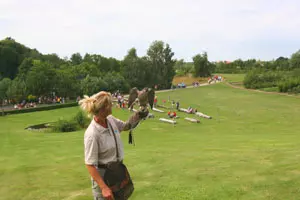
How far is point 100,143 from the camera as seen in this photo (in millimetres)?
4176

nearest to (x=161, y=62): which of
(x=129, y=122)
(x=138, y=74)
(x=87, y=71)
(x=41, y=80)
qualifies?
(x=138, y=74)

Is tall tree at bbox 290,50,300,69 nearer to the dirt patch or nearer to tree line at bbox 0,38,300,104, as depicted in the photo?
tree line at bbox 0,38,300,104

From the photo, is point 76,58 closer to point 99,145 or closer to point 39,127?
point 39,127

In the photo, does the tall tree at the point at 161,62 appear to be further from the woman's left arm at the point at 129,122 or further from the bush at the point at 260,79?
the woman's left arm at the point at 129,122

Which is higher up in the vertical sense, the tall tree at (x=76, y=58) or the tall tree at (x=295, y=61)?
the tall tree at (x=76, y=58)

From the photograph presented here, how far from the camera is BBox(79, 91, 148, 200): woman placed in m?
4.11

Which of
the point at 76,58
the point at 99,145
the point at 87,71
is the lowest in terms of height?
the point at 99,145

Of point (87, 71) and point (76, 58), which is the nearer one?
point (87, 71)

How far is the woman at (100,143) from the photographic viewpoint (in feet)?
13.5

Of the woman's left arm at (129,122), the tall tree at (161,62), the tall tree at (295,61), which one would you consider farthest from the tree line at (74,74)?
the woman's left arm at (129,122)

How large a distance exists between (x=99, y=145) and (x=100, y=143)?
0.03m

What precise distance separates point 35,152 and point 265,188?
1182cm

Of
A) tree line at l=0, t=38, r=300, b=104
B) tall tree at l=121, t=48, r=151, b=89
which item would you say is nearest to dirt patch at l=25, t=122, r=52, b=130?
tree line at l=0, t=38, r=300, b=104

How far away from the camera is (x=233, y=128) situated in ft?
84.1
